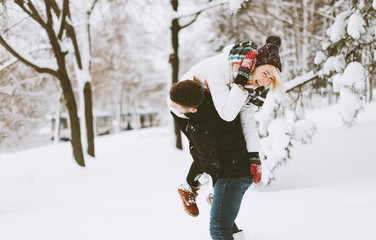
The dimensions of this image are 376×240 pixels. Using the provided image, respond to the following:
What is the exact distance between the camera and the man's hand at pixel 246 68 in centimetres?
171

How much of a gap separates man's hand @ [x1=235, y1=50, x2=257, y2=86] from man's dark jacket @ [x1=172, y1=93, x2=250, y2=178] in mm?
251

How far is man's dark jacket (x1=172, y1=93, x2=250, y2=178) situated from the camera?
185 centimetres

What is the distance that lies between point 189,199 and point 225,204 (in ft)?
1.93

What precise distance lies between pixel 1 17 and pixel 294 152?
724 centimetres

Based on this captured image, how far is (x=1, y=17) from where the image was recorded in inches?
204

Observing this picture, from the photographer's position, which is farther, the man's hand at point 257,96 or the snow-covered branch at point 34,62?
the snow-covered branch at point 34,62

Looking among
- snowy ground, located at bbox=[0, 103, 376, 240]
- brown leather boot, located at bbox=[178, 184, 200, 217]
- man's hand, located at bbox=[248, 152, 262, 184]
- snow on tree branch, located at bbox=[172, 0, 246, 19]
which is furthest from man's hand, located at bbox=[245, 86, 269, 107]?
snow on tree branch, located at bbox=[172, 0, 246, 19]

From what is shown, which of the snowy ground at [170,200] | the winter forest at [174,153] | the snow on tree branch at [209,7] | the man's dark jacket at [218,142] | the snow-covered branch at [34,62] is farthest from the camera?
the snow-covered branch at [34,62]

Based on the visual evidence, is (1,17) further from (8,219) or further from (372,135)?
(372,135)

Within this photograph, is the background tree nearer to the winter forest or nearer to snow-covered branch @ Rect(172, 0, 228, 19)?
the winter forest

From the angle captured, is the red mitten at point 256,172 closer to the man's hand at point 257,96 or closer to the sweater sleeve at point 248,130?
the sweater sleeve at point 248,130

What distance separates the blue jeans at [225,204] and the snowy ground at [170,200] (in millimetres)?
1346

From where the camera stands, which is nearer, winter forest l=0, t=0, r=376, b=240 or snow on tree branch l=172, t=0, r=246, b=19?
winter forest l=0, t=0, r=376, b=240

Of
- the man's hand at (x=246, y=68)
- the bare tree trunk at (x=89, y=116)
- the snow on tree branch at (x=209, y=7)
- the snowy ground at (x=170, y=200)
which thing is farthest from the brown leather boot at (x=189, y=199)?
the bare tree trunk at (x=89, y=116)
